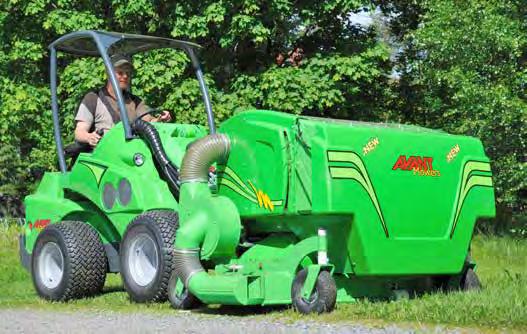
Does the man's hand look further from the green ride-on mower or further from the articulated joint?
the articulated joint

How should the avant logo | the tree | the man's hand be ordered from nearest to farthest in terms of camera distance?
the avant logo
the man's hand
the tree

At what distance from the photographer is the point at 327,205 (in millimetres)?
7445

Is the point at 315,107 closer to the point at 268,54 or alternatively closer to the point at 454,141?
the point at 268,54

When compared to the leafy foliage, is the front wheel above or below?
below

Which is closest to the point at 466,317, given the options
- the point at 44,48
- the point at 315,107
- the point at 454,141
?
the point at 454,141

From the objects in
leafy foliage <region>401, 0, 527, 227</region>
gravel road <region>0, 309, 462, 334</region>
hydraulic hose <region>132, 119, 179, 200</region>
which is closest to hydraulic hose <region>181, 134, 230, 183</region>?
hydraulic hose <region>132, 119, 179, 200</region>

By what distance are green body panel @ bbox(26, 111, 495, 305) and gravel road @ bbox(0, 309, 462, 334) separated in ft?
1.37

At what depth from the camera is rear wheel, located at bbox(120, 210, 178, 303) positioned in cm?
818

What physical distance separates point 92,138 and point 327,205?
3.11 meters

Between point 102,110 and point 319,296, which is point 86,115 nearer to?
point 102,110

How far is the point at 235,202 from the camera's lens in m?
8.23

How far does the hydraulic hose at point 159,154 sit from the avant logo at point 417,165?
197 cm

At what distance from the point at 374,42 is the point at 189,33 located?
4467 mm

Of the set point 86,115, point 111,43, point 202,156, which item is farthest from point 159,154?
point 111,43
